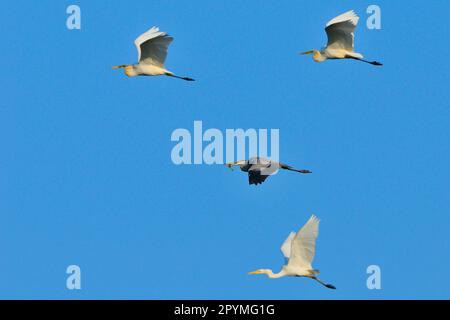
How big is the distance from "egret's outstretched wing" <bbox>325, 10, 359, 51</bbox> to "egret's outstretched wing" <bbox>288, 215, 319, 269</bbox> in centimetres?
444

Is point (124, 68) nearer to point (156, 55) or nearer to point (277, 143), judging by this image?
point (156, 55)

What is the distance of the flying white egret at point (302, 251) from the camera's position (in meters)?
22.8

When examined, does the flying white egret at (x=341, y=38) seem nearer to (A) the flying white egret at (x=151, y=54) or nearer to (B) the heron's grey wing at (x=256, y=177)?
(A) the flying white egret at (x=151, y=54)

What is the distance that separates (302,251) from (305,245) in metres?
0.27

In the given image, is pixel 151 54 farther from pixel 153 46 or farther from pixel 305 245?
pixel 305 245

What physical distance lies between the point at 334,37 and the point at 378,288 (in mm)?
4945

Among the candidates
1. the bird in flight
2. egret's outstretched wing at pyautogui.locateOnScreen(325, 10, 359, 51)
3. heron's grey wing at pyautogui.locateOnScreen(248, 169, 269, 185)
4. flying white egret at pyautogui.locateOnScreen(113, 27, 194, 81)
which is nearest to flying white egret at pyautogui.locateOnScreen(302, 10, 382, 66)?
egret's outstretched wing at pyautogui.locateOnScreen(325, 10, 359, 51)

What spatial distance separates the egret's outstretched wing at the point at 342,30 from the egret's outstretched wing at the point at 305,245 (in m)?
4.44

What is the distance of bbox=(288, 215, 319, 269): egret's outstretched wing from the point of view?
891 inches

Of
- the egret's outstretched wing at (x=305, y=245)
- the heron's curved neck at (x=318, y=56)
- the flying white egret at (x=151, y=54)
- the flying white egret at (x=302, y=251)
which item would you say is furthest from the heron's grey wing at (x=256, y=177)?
the heron's curved neck at (x=318, y=56)

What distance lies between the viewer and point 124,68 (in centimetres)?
2753

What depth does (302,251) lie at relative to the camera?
933 inches
